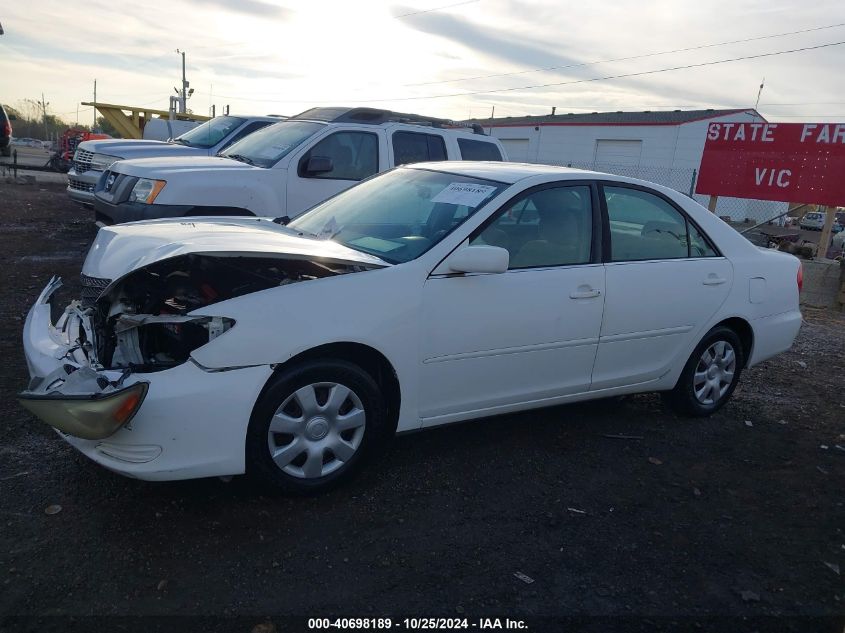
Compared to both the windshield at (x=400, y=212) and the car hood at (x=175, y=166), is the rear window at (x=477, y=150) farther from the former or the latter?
the windshield at (x=400, y=212)

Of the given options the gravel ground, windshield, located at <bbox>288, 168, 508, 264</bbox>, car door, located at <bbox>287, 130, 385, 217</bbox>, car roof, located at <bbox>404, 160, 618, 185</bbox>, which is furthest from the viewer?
car door, located at <bbox>287, 130, 385, 217</bbox>

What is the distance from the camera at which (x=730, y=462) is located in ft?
14.0

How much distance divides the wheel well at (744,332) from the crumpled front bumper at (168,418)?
3.54 m

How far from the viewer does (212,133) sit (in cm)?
1081

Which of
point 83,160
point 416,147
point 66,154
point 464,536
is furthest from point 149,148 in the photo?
point 66,154

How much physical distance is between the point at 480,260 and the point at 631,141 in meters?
37.7

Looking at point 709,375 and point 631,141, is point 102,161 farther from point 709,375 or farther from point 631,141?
point 631,141

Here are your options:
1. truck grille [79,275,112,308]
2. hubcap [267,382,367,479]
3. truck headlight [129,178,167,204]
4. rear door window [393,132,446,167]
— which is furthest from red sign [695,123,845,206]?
truck grille [79,275,112,308]

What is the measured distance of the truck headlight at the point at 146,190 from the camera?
6562 mm

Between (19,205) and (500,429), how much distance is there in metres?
12.2

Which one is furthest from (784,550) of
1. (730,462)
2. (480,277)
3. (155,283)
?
(155,283)

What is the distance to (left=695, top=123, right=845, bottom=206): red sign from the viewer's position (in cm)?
1062

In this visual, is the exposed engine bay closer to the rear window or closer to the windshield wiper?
the windshield wiper

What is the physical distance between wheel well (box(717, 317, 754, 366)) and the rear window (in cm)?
442
